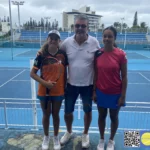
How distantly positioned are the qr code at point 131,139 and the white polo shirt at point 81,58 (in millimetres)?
1119

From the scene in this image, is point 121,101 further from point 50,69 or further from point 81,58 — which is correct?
point 50,69

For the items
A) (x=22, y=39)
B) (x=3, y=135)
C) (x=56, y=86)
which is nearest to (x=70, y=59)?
(x=56, y=86)

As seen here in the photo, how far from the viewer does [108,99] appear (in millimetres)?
2561

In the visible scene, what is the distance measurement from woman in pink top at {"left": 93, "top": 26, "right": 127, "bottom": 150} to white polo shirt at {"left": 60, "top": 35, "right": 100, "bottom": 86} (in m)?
0.10

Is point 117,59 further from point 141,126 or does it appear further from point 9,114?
point 9,114

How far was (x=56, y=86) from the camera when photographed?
2596 mm

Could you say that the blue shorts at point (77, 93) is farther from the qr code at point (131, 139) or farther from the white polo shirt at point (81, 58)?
the qr code at point (131, 139)

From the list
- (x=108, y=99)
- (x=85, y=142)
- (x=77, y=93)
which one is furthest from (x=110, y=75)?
(x=85, y=142)

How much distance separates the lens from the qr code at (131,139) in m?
3.04

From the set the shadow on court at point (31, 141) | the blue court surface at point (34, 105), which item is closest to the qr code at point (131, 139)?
the shadow on court at point (31, 141)

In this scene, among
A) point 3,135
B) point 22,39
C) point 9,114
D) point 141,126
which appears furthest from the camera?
point 22,39

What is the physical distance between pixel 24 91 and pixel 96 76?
6.48m

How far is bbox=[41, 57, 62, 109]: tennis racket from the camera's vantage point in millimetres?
2518

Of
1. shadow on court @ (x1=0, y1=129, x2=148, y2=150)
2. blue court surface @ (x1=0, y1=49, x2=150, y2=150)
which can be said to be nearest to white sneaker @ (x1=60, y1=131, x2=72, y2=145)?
shadow on court @ (x1=0, y1=129, x2=148, y2=150)
